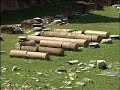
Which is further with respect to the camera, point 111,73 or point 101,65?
point 101,65

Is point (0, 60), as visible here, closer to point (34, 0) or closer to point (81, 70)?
point (81, 70)

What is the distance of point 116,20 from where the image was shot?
86.8 ft

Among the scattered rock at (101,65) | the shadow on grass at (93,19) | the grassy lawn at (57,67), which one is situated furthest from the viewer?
the shadow on grass at (93,19)

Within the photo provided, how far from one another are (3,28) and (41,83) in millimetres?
9855

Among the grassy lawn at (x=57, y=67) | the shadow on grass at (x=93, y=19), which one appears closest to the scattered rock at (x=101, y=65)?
the grassy lawn at (x=57, y=67)

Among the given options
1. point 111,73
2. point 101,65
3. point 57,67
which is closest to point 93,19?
point 57,67

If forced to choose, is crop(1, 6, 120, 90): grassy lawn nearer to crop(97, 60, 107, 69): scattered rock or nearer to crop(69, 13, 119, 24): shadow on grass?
crop(97, 60, 107, 69): scattered rock

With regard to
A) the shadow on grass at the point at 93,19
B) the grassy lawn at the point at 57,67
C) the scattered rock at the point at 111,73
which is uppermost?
the shadow on grass at the point at 93,19

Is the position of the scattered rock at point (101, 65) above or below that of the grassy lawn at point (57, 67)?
above

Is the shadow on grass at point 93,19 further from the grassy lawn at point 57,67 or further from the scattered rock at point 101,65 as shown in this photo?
the scattered rock at point 101,65

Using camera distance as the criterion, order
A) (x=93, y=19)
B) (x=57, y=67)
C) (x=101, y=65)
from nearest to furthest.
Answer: (x=101, y=65)
(x=57, y=67)
(x=93, y=19)

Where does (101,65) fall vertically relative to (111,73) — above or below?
above

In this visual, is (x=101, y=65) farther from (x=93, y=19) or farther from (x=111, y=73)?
(x=93, y=19)

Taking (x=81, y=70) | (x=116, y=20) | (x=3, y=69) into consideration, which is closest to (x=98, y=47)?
(x=81, y=70)
